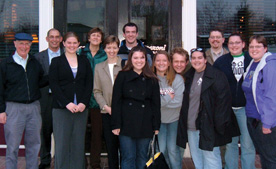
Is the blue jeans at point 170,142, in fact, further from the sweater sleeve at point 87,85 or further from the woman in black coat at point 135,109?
the sweater sleeve at point 87,85

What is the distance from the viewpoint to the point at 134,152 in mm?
3379

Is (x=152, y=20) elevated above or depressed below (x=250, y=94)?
above

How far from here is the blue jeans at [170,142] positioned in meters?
3.61

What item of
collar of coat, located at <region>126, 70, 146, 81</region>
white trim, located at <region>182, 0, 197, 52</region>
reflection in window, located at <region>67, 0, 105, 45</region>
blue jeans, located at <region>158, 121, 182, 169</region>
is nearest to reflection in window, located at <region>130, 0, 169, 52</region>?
white trim, located at <region>182, 0, 197, 52</region>

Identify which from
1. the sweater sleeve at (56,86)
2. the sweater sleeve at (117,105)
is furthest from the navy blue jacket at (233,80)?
the sweater sleeve at (56,86)

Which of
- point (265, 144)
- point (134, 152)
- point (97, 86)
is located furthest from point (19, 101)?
point (265, 144)

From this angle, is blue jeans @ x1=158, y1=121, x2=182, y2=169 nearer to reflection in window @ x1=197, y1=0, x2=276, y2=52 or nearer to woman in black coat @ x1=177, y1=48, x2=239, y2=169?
woman in black coat @ x1=177, y1=48, x2=239, y2=169

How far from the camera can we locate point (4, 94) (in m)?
3.58

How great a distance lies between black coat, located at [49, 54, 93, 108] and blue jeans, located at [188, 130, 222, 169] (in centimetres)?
144

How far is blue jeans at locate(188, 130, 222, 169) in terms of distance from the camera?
330 centimetres

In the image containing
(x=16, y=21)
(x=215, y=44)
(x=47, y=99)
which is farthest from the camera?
(x=16, y=21)

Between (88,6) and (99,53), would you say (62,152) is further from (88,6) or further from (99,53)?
(88,6)

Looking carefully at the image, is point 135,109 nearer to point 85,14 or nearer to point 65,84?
point 65,84

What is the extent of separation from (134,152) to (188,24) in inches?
110
